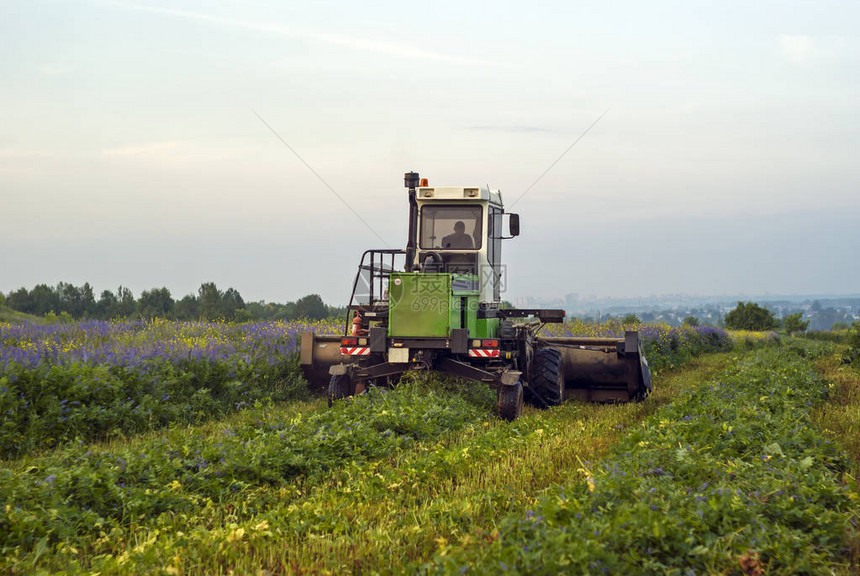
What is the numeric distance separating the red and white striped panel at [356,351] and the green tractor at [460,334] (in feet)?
0.06

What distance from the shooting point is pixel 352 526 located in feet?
17.7

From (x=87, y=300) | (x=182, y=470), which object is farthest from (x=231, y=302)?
(x=182, y=470)

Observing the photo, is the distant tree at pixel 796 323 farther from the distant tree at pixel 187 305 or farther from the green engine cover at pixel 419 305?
the green engine cover at pixel 419 305

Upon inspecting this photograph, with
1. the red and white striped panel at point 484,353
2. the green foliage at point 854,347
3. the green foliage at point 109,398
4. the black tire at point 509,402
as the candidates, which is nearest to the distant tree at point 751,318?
the green foliage at point 854,347

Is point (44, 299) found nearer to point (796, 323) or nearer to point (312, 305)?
point (312, 305)

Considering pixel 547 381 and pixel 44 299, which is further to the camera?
pixel 44 299

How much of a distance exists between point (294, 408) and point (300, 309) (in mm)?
18889

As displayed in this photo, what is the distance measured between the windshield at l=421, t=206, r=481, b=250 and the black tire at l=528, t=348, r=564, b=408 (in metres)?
2.18

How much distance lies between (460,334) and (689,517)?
6.06m

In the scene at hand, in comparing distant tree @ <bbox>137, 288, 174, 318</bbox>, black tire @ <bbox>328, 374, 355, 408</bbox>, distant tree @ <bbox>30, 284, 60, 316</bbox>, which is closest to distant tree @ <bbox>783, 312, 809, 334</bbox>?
distant tree @ <bbox>137, 288, 174, 318</bbox>

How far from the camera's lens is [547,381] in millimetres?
11742

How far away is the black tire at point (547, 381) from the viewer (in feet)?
38.5

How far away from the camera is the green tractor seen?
414 inches

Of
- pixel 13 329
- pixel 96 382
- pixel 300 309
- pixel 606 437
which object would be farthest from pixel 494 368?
pixel 300 309
